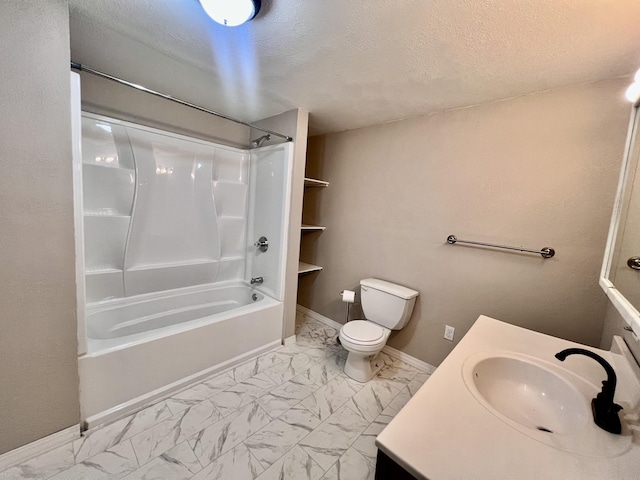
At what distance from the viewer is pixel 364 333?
1.94 meters

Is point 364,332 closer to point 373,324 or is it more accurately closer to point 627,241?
point 373,324

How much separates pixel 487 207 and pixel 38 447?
9.36 feet

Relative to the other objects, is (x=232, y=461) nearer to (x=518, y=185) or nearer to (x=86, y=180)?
(x=86, y=180)

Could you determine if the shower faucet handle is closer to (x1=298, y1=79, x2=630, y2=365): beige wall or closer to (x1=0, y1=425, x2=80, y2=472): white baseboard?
(x1=298, y1=79, x2=630, y2=365): beige wall

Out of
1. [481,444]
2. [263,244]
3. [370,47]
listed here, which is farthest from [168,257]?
[481,444]

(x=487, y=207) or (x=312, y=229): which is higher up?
(x=487, y=207)

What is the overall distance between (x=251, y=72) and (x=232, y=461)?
219 centimetres

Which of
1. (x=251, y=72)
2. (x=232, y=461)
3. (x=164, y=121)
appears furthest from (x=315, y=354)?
(x=164, y=121)

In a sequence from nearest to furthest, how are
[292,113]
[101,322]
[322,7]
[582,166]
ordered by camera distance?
[322,7] < [582,166] < [101,322] < [292,113]

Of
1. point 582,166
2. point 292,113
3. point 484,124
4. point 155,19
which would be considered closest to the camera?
point 155,19

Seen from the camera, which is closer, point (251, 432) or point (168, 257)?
point (251, 432)

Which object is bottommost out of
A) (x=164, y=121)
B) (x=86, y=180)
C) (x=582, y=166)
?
(x=86, y=180)

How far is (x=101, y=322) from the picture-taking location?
188cm

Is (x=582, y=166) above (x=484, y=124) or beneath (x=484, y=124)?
beneath
